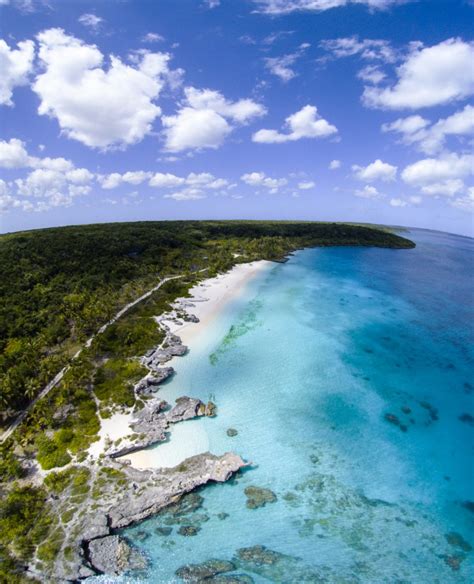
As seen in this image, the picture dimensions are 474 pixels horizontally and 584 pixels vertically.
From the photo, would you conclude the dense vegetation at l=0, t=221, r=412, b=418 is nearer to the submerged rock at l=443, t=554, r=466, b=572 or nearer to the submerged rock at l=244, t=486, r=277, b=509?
the submerged rock at l=244, t=486, r=277, b=509

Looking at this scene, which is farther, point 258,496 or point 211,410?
point 211,410

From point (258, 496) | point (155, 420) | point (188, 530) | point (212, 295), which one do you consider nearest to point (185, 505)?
point (188, 530)

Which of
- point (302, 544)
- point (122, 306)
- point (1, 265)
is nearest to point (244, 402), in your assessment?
point (302, 544)

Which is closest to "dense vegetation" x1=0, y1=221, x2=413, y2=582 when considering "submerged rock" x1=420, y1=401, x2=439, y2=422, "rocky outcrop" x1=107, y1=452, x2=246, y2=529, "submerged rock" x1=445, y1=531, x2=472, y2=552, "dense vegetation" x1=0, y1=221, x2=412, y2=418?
"dense vegetation" x1=0, y1=221, x2=412, y2=418

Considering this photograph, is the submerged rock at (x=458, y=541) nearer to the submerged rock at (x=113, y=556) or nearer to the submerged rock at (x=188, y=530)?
the submerged rock at (x=188, y=530)

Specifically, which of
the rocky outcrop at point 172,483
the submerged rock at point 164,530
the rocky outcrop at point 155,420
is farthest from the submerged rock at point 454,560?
the rocky outcrop at point 155,420

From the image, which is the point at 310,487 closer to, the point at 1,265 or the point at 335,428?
the point at 335,428

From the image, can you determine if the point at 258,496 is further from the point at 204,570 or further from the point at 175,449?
the point at 175,449
